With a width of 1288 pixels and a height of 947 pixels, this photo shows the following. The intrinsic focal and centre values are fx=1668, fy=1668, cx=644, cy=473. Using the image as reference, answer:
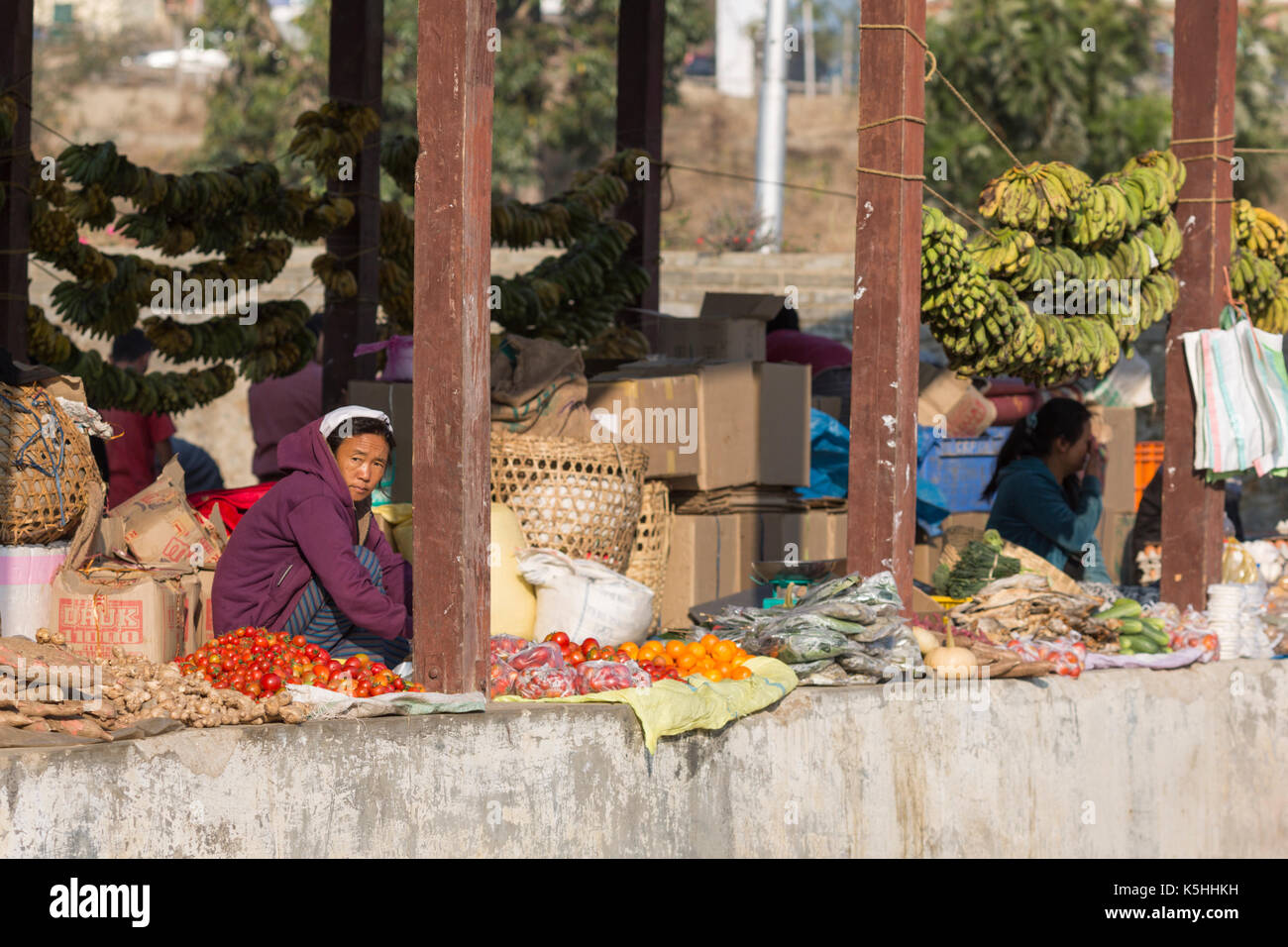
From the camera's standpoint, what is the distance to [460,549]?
5.05 metres

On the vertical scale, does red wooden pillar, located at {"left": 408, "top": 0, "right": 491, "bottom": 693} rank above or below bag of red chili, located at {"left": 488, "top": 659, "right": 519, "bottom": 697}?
above

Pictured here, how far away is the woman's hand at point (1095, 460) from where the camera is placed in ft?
28.4

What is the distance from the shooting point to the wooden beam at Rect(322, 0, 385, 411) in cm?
858

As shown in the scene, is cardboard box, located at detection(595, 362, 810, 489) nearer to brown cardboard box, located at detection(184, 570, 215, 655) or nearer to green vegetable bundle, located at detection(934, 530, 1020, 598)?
green vegetable bundle, located at detection(934, 530, 1020, 598)

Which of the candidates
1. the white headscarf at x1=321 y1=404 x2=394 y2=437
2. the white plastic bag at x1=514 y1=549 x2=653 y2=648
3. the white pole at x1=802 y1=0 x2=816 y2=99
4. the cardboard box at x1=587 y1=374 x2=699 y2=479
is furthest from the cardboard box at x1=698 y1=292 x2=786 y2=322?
the white pole at x1=802 y1=0 x2=816 y2=99

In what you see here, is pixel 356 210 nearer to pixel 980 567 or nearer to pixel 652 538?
pixel 652 538

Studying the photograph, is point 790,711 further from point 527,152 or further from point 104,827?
point 527,152

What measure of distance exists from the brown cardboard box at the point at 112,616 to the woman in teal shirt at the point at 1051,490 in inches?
169

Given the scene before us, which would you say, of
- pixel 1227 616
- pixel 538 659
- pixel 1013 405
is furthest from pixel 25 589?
pixel 1013 405

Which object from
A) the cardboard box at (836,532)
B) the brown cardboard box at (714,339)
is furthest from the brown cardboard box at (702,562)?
the brown cardboard box at (714,339)

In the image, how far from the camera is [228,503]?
659 cm

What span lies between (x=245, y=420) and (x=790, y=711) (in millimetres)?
11066

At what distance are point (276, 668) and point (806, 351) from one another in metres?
4.87

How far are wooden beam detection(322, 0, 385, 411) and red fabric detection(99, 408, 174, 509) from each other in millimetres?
1008
